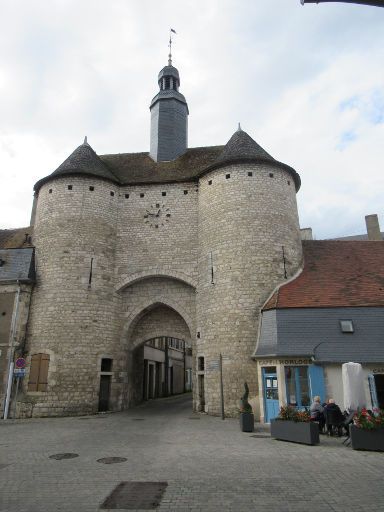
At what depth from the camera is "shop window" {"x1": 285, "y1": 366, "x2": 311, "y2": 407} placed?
40.2 feet

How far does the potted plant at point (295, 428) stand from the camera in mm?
8500

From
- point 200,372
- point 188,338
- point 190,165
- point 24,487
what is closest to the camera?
point 24,487

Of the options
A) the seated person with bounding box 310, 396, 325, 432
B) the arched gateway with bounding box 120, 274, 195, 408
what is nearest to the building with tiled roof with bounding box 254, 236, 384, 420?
the seated person with bounding box 310, 396, 325, 432

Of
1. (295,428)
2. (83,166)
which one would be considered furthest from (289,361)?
(83,166)

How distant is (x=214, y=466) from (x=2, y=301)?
1334 cm

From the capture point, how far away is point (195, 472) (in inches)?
239

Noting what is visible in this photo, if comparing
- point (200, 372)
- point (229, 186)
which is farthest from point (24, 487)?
point (229, 186)

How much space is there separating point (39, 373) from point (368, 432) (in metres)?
12.6

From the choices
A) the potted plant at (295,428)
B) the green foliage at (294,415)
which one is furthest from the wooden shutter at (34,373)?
the green foliage at (294,415)

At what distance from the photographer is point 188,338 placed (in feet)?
59.7

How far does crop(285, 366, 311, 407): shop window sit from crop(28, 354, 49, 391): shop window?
961 centimetres

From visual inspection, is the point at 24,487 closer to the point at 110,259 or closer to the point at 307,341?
the point at 307,341

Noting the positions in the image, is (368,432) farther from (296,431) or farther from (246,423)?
(246,423)

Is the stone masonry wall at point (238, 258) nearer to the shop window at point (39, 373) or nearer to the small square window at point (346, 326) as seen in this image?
the small square window at point (346, 326)
